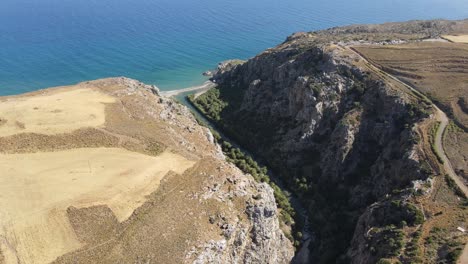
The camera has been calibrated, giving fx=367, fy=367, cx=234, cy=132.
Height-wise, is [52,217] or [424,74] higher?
[424,74]

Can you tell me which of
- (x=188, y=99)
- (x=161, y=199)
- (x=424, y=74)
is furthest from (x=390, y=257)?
(x=188, y=99)

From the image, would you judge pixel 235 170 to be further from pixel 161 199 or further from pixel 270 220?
pixel 161 199

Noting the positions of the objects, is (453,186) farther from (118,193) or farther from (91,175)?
(91,175)

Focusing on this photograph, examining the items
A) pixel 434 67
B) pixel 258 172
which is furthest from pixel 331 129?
pixel 434 67

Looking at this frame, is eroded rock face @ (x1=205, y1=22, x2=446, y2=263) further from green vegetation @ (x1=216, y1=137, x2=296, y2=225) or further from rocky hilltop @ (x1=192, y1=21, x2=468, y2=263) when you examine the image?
green vegetation @ (x1=216, y1=137, x2=296, y2=225)

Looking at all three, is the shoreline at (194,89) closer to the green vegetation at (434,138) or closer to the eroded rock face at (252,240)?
the eroded rock face at (252,240)

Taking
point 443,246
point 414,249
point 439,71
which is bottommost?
point 414,249
